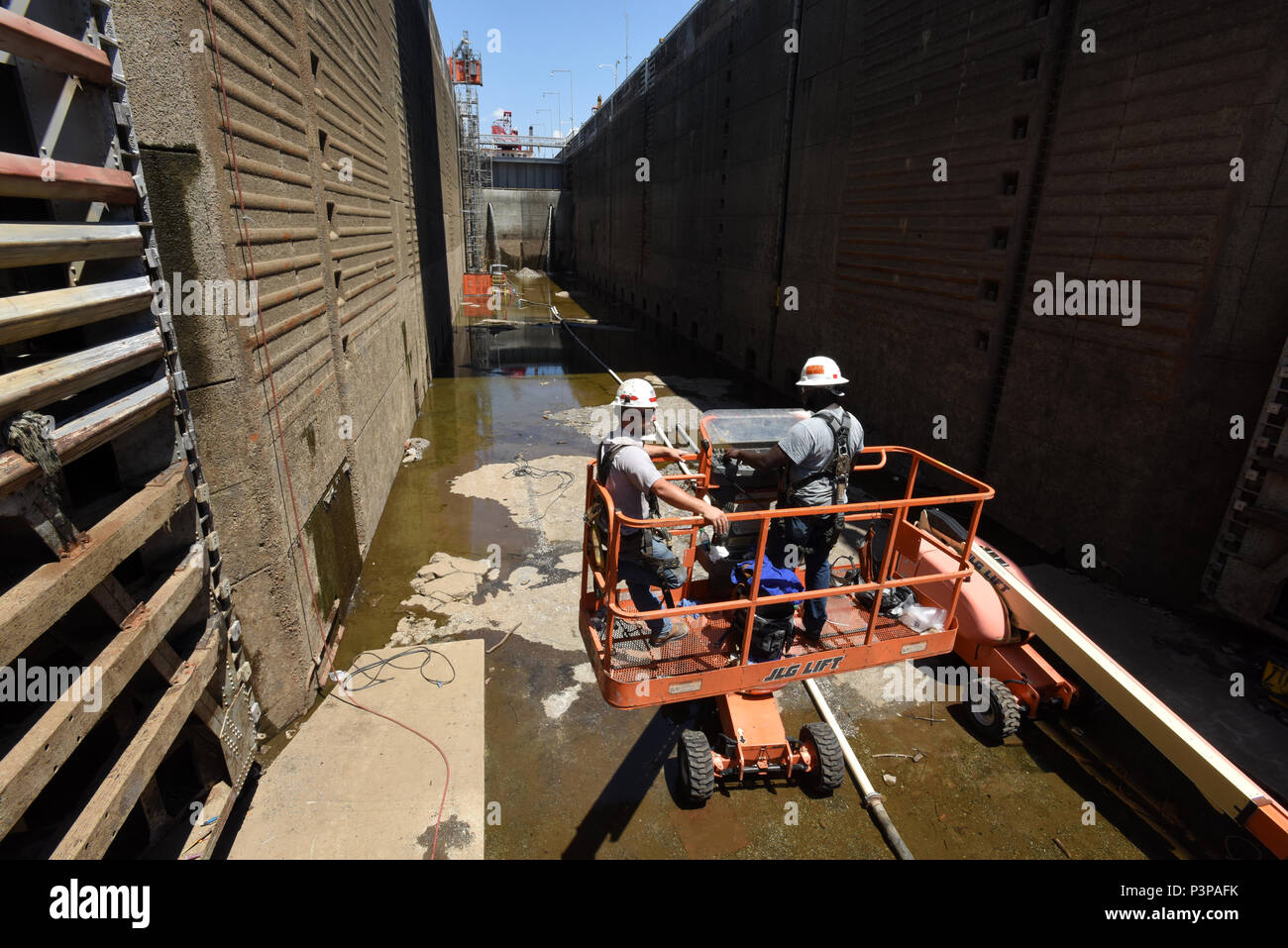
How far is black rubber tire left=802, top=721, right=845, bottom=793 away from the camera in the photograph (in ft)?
15.3

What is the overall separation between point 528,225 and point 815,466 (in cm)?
5017

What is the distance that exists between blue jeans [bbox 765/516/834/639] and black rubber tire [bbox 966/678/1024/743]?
77.2 inches

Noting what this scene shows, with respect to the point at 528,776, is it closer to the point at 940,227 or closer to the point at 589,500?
the point at 589,500

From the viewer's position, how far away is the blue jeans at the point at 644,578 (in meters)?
4.29

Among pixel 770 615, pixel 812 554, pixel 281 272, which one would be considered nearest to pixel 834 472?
pixel 812 554

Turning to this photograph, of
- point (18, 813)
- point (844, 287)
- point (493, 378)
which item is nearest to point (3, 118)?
point (18, 813)

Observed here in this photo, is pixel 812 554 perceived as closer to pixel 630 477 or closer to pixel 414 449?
pixel 630 477

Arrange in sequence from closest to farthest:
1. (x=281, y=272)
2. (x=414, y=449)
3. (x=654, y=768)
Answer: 1. (x=654, y=768)
2. (x=281, y=272)
3. (x=414, y=449)

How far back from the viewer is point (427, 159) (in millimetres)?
17547

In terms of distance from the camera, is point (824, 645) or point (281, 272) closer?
point (824, 645)

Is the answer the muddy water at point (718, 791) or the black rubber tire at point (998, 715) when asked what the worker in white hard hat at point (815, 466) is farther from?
the black rubber tire at point (998, 715)

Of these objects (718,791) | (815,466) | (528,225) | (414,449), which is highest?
(528,225)

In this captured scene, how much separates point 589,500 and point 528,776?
89.0 inches

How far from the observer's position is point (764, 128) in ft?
53.3
